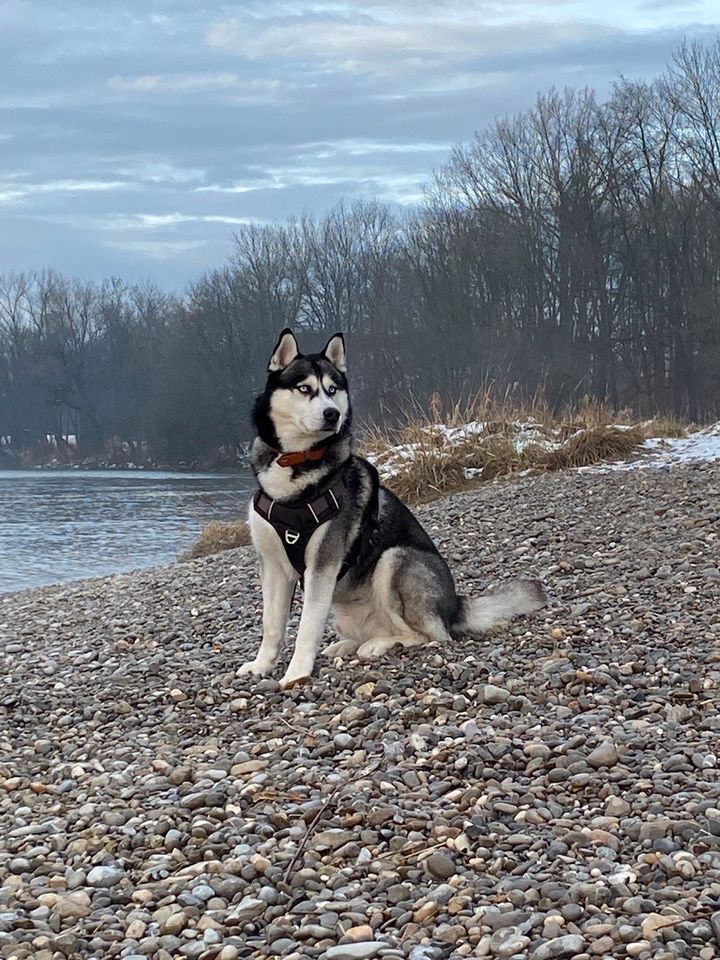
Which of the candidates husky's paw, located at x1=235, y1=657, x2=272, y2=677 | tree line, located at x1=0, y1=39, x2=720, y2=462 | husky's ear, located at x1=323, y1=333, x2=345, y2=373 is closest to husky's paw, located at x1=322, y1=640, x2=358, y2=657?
husky's paw, located at x1=235, y1=657, x2=272, y2=677

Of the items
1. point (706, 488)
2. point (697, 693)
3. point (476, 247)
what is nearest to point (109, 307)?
point (476, 247)

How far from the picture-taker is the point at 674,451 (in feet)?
48.8

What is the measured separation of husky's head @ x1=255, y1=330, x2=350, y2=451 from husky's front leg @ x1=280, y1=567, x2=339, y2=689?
0.71 metres

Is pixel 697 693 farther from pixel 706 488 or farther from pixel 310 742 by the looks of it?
pixel 706 488

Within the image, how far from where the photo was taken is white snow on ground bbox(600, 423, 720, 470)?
13547 mm

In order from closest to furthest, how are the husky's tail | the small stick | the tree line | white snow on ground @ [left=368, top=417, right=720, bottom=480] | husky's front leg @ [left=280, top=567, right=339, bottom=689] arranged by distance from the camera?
1. the small stick
2. husky's front leg @ [left=280, top=567, right=339, bottom=689]
3. the husky's tail
4. white snow on ground @ [left=368, top=417, right=720, bottom=480]
5. the tree line

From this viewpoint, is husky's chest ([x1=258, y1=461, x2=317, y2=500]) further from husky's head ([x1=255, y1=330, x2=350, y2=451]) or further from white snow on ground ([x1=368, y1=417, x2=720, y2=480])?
white snow on ground ([x1=368, y1=417, x2=720, y2=480])

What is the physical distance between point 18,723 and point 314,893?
8.91 ft

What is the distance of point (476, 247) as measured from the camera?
45344 millimetres

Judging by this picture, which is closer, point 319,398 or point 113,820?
point 113,820

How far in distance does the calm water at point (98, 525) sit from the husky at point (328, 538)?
10.5 meters

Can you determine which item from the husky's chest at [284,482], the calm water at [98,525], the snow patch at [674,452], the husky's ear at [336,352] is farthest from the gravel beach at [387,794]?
the calm water at [98,525]

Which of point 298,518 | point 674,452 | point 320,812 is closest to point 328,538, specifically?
point 298,518

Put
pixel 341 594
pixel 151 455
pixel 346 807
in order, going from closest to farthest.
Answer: pixel 346 807 < pixel 341 594 < pixel 151 455
